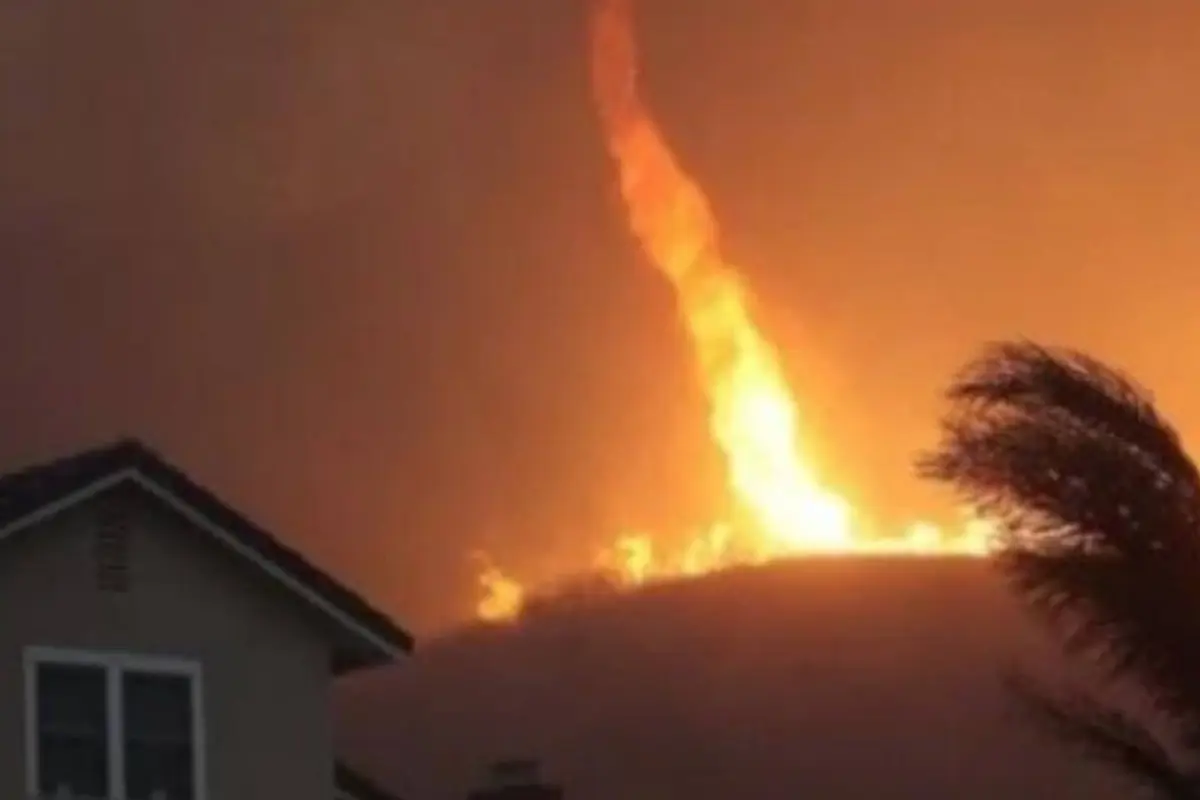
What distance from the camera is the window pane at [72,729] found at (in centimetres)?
2194

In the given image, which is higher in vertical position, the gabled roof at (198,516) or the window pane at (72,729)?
the gabled roof at (198,516)

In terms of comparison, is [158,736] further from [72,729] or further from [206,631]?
[206,631]

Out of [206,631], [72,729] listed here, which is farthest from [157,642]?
→ [72,729]

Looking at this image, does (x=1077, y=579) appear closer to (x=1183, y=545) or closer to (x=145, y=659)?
(x=1183, y=545)

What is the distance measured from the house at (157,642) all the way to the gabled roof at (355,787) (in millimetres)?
1765

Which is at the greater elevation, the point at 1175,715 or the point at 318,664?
the point at 318,664

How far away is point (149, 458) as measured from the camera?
2302 cm

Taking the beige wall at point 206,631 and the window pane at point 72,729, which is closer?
the window pane at point 72,729

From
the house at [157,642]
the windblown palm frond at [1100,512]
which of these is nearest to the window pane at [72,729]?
the house at [157,642]

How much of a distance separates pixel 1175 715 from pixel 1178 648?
658mm

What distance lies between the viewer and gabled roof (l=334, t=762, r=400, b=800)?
2625cm

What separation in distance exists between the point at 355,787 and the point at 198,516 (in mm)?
4276

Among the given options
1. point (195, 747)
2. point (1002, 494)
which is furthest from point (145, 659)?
point (1002, 494)

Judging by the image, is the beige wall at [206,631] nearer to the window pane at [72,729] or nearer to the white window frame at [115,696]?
the white window frame at [115,696]
